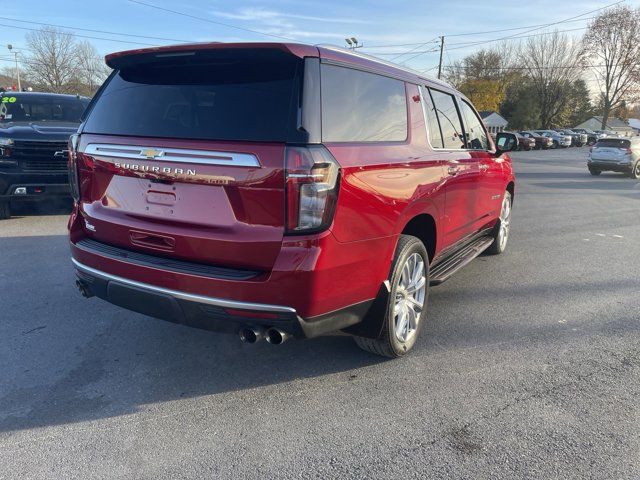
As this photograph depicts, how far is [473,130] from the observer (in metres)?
5.15

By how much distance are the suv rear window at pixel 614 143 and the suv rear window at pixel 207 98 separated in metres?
21.8

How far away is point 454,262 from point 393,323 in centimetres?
153

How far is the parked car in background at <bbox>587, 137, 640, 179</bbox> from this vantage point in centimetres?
2002

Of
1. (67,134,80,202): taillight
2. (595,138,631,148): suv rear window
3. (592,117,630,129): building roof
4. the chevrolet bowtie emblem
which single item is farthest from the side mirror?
(592,117,630,129): building roof

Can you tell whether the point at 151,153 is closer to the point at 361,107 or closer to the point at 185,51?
the point at 185,51

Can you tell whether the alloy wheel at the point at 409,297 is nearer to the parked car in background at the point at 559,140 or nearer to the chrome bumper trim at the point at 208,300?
the chrome bumper trim at the point at 208,300

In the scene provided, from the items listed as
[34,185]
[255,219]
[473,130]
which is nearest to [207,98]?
[255,219]

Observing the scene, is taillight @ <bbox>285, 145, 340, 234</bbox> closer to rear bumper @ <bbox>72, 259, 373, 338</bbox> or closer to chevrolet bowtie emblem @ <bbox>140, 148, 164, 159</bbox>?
rear bumper @ <bbox>72, 259, 373, 338</bbox>

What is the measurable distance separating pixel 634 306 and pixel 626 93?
77.6 meters

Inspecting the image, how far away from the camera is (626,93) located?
6825 cm

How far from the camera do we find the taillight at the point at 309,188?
97.7 inches

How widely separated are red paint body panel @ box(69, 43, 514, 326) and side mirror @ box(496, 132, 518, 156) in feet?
9.27

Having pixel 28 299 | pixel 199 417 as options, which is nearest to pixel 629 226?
pixel 199 417

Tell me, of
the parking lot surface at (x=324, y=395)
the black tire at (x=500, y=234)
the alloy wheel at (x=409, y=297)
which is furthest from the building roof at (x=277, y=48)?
the black tire at (x=500, y=234)
